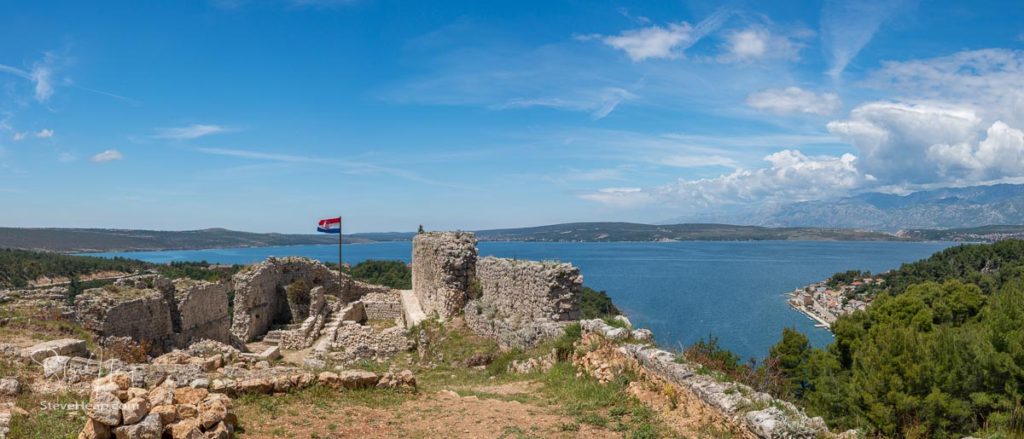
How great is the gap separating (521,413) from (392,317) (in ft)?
58.5

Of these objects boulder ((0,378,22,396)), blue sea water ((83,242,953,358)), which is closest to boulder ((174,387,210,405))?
boulder ((0,378,22,396))

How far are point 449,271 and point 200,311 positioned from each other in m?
8.37

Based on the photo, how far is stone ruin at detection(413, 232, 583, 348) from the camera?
13.9 m

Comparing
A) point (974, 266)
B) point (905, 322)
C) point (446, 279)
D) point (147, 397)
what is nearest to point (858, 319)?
point (905, 322)

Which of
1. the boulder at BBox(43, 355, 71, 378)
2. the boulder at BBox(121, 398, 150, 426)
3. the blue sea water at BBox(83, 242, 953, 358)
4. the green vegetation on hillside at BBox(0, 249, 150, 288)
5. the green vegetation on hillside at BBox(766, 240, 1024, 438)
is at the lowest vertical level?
the blue sea water at BBox(83, 242, 953, 358)

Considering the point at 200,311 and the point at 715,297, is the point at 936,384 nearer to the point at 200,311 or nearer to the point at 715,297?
the point at 200,311

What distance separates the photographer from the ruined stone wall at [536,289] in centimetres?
1389

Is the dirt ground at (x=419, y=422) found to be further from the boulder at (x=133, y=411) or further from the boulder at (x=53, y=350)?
the boulder at (x=53, y=350)

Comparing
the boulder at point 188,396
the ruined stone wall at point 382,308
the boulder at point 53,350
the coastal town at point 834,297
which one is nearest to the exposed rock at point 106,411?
the boulder at point 188,396

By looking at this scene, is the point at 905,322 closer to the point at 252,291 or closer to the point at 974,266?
the point at 252,291

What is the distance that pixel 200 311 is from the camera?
19.2 metres

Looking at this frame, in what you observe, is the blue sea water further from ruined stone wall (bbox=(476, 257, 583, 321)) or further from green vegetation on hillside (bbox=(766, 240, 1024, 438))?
green vegetation on hillside (bbox=(766, 240, 1024, 438))

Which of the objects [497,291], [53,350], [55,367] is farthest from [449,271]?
[55,367]

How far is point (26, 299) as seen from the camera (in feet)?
51.1
